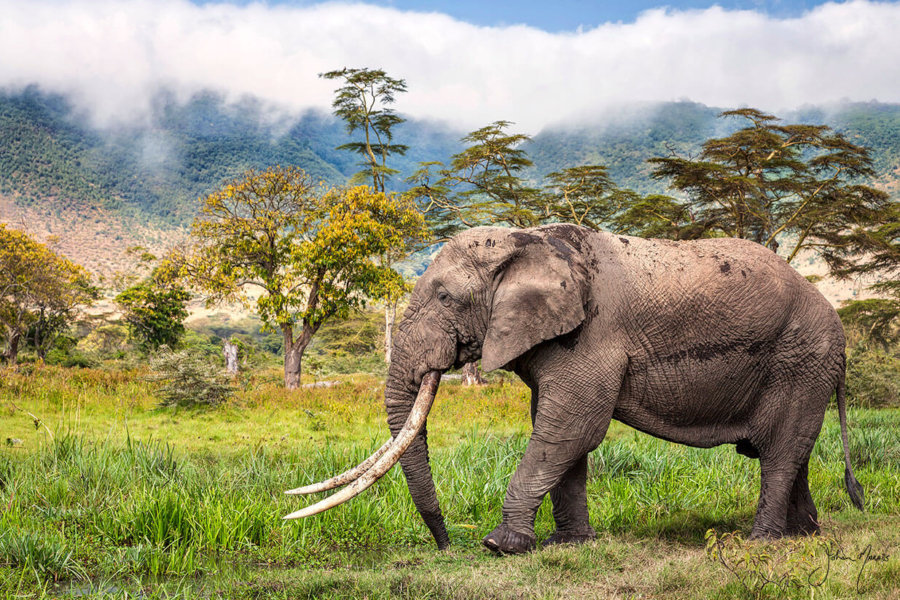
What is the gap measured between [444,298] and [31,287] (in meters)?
24.3

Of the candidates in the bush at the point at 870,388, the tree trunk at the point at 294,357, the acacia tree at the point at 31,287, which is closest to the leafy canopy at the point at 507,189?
the tree trunk at the point at 294,357

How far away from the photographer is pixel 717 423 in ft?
16.0

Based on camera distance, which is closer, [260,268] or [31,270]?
[260,268]

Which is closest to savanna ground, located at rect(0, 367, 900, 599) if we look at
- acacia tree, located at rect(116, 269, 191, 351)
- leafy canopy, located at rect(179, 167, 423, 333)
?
leafy canopy, located at rect(179, 167, 423, 333)

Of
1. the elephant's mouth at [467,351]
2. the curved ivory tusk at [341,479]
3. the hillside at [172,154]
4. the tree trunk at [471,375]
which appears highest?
the hillside at [172,154]

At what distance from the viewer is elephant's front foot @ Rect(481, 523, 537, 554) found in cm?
434

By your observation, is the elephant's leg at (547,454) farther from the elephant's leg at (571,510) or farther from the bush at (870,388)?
the bush at (870,388)

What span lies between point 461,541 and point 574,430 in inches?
62.9

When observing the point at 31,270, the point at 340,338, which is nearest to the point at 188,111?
the point at 340,338

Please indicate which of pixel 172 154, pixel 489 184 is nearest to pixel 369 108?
pixel 489 184

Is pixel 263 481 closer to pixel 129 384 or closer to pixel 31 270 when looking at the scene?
pixel 129 384

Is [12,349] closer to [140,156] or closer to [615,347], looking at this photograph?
[615,347]

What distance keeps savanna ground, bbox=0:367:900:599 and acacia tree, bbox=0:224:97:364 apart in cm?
1657

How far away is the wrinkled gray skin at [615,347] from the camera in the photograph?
437cm
